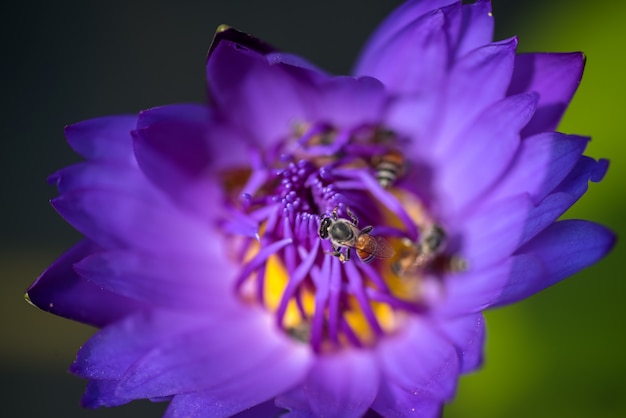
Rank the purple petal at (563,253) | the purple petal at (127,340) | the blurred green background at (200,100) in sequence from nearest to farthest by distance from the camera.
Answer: the purple petal at (563,253), the purple petal at (127,340), the blurred green background at (200,100)

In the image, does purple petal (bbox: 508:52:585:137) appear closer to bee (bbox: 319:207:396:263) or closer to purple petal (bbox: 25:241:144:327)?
bee (bbox: 319:207:396:263)

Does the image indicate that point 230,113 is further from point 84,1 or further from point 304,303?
point 84,1

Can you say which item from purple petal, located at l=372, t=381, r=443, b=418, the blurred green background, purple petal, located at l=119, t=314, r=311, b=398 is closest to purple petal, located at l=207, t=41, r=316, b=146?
purple petal, located at l=119, t=314, r=311, b=398

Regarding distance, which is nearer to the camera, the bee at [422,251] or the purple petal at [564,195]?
the purple petal at [564,195]

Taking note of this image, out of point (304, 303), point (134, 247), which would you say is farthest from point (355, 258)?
point (134, 247)

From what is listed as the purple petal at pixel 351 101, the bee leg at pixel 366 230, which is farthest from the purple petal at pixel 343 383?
the purple petal at pixel 351 101

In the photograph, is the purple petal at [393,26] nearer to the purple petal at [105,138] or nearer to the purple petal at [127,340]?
the purple petal at [105,138]

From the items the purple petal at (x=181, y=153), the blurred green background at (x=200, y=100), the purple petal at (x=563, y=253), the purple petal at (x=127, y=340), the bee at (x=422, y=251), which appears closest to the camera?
the purple petal at (x=563, y=253)
